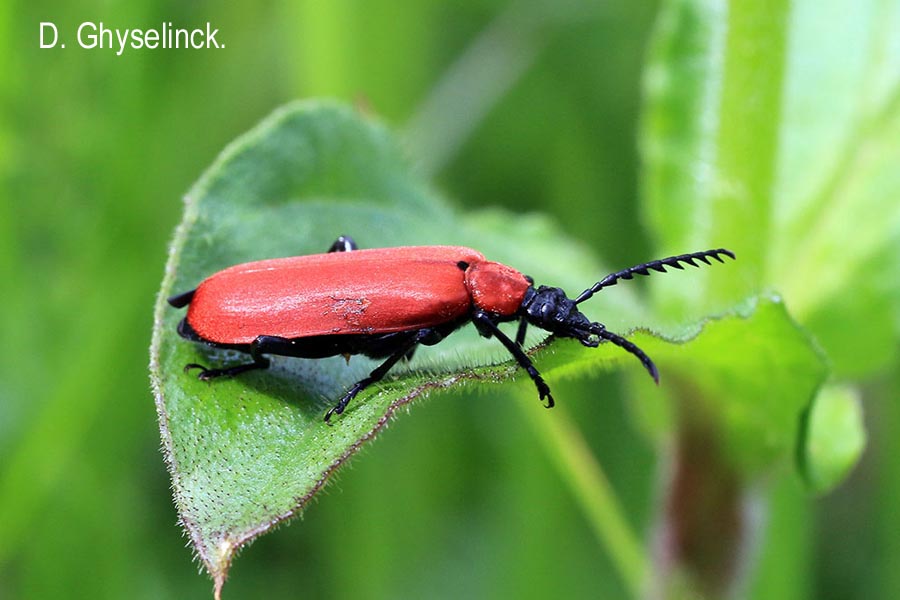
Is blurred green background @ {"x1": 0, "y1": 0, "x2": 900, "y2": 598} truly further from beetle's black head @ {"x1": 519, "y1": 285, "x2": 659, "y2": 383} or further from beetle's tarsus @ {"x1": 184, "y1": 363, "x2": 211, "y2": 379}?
beetle's tarsus @ {"x1": 184, "y1": 363, "x2": 211, "y2": 379}

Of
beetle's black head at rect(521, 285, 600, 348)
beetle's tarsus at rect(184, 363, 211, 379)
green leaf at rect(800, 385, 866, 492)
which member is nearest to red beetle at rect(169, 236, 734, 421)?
beetle's black head at rect(521, 285, 600, 348)

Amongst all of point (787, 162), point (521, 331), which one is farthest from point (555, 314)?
point (787, 162)

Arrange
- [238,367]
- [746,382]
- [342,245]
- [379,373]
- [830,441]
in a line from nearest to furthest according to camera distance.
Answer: [238,367] < [379,373] < [746,382] < [830,441] < [342,245]

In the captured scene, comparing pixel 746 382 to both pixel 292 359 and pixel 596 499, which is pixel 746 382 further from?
pixel 292 359

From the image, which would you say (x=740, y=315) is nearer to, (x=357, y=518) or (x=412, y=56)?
(x=357, y=518)
